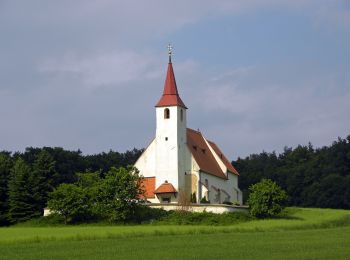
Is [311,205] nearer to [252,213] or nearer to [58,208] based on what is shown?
[252,213]

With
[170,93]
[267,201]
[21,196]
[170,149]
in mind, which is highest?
[170,93]

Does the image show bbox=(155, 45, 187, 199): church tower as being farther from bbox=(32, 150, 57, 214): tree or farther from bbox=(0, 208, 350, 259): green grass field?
bbox=(0, 208, 350, 259): green grass field

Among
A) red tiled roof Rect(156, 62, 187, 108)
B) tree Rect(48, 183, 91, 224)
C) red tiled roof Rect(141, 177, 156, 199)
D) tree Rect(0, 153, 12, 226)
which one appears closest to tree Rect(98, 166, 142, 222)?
tree Rect(48, 183, 91, 224)

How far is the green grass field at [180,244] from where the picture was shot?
3659 centimetres

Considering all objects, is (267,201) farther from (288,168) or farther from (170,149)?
(288,168)

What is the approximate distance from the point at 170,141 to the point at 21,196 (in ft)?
47.4

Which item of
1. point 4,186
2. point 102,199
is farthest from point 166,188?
point 4,186

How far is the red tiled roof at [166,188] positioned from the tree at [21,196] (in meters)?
11.3

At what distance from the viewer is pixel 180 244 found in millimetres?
42500

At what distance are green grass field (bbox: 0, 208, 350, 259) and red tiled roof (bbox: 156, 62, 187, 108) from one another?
19479mm

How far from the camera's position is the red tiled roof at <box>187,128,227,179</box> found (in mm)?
77188

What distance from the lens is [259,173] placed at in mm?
117438

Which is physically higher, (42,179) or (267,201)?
(42,179)

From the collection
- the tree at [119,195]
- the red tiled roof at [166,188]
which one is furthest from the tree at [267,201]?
the tree at [119,195]
